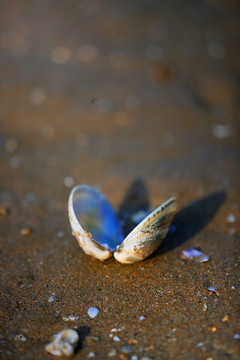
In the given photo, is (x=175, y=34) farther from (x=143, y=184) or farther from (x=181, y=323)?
(x=181, y=323)

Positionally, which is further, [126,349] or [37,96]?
[37,96]

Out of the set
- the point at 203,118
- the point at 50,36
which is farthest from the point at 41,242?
the point at 50,36

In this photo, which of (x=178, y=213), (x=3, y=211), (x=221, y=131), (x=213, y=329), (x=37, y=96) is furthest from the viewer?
(x=37, y=96)

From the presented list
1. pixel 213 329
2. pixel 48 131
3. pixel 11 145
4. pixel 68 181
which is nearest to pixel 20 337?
pixel 213 329

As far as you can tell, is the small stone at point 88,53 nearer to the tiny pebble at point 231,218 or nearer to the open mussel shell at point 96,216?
the open mussel shell at point 96,216

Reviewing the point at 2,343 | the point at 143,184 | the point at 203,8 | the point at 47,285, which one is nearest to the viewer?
the point at 2,343

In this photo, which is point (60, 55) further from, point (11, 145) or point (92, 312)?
point (92, 312)
